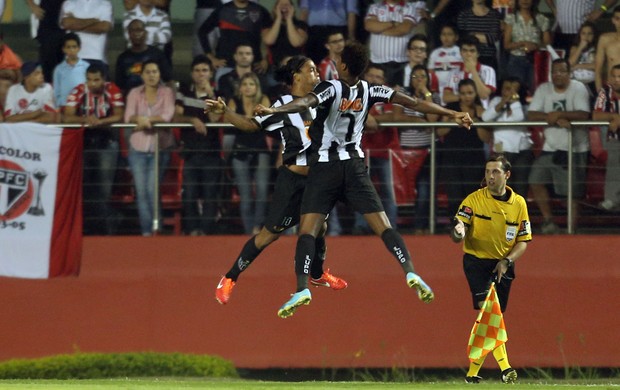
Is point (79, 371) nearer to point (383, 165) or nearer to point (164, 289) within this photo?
point (164, 289)

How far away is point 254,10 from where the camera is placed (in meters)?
16.7

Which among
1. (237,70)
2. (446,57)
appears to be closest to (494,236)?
(446,57)

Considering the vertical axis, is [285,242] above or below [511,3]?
below

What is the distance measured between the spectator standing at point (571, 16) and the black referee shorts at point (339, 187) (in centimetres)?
575

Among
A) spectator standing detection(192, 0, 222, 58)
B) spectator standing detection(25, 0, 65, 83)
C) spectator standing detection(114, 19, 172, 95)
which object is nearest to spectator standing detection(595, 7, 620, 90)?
spectator standing detection(192, 0, 222, 58)

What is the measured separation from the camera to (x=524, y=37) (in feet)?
53.7

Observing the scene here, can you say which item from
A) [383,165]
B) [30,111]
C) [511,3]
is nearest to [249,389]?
[383,165]

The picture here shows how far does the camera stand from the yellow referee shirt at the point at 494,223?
41.3 feet

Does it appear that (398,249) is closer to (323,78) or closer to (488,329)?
(488,329)

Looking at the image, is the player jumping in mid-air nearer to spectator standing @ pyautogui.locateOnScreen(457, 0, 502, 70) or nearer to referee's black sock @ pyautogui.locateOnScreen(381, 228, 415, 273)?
referee's black sock @ pyautogui.locateOnScreen(381, 228, 415, 273)

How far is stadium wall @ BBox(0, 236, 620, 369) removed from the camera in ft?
49.6

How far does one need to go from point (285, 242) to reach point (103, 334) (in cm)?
225

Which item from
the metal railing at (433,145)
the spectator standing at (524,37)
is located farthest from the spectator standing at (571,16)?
the metal railing at (433,145)

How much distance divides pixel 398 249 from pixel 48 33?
722 cm
